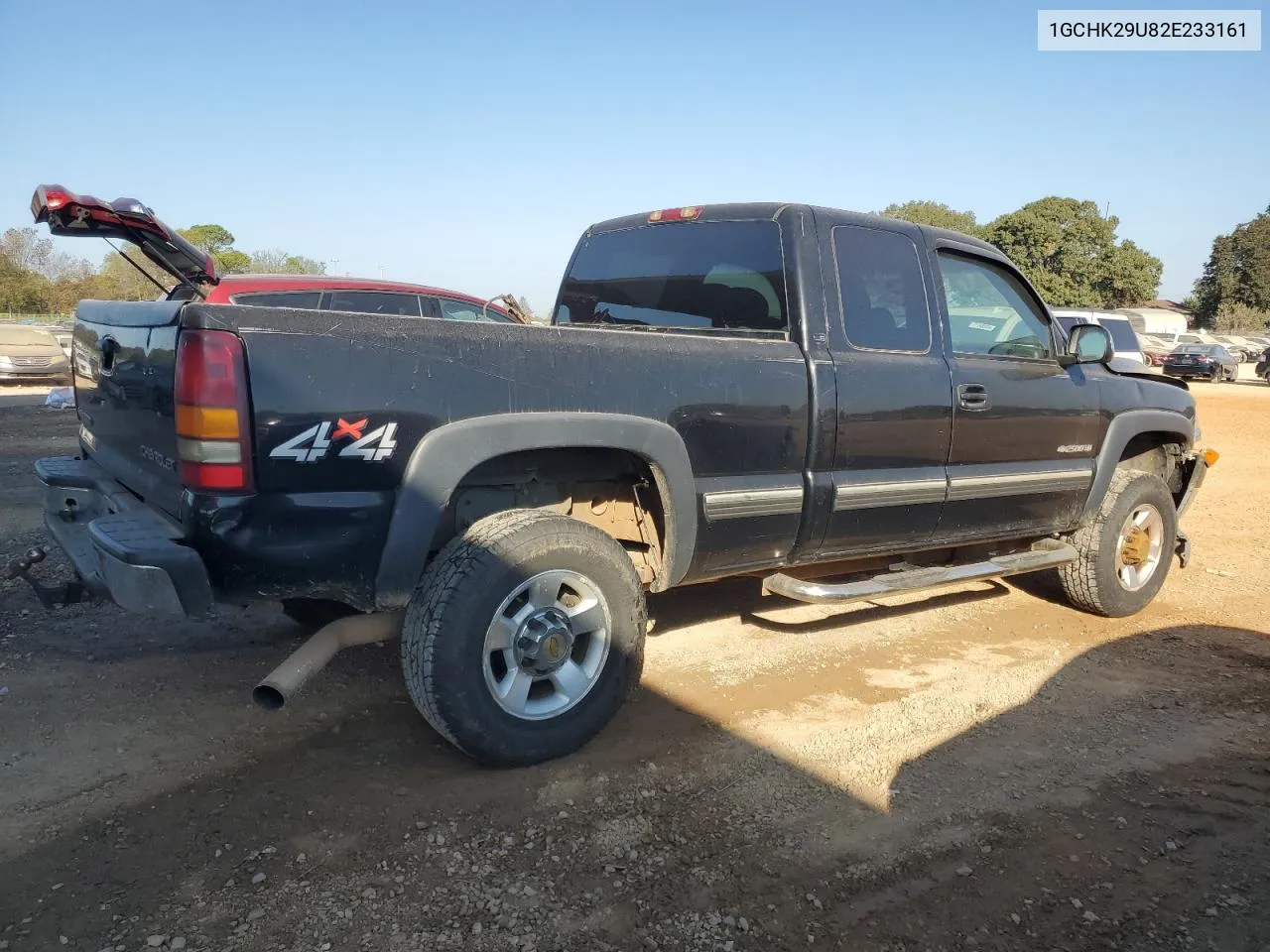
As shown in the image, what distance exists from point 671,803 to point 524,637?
0.73m

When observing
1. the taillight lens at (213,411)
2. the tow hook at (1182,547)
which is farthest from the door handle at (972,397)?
the taillight lens at (213,411)

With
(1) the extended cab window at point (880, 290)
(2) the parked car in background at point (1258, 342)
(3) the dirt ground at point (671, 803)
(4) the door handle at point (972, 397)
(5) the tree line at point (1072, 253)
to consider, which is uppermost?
(5) the tree line at point (1072, 253)

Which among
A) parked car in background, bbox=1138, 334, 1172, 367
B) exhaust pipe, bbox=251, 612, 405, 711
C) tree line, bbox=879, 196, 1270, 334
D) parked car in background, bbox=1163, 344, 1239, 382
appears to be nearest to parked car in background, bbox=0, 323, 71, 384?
exhaust pipe, bbox=251, 612, 405, 711

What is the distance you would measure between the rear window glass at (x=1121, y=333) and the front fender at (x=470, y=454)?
613 inches

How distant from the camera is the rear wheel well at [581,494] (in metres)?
3.24

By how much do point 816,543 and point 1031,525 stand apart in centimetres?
156

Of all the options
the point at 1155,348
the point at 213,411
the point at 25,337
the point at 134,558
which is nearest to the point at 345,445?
the point at 213,411

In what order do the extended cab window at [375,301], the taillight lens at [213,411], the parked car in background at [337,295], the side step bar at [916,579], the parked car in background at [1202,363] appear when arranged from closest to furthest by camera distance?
the taillight lens at [213,411]
the side step bar at [916,579]
the parked car in background at [337,295]
the extended cab window at [375,301]
the parked car in background at [1202,363]

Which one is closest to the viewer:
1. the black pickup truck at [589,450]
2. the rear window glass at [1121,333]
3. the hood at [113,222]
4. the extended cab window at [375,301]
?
the black pickup truck at [589,450]

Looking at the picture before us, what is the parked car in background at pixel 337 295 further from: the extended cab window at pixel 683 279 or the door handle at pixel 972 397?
the door handle at pixel 972 397

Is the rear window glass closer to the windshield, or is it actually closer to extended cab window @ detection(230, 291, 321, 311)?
extended cab window @ detection(230, 291, 321, 311)

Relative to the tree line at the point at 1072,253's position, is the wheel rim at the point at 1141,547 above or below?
below

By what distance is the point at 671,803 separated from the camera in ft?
9.64

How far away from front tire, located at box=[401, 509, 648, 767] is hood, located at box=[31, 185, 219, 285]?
8.05ft
